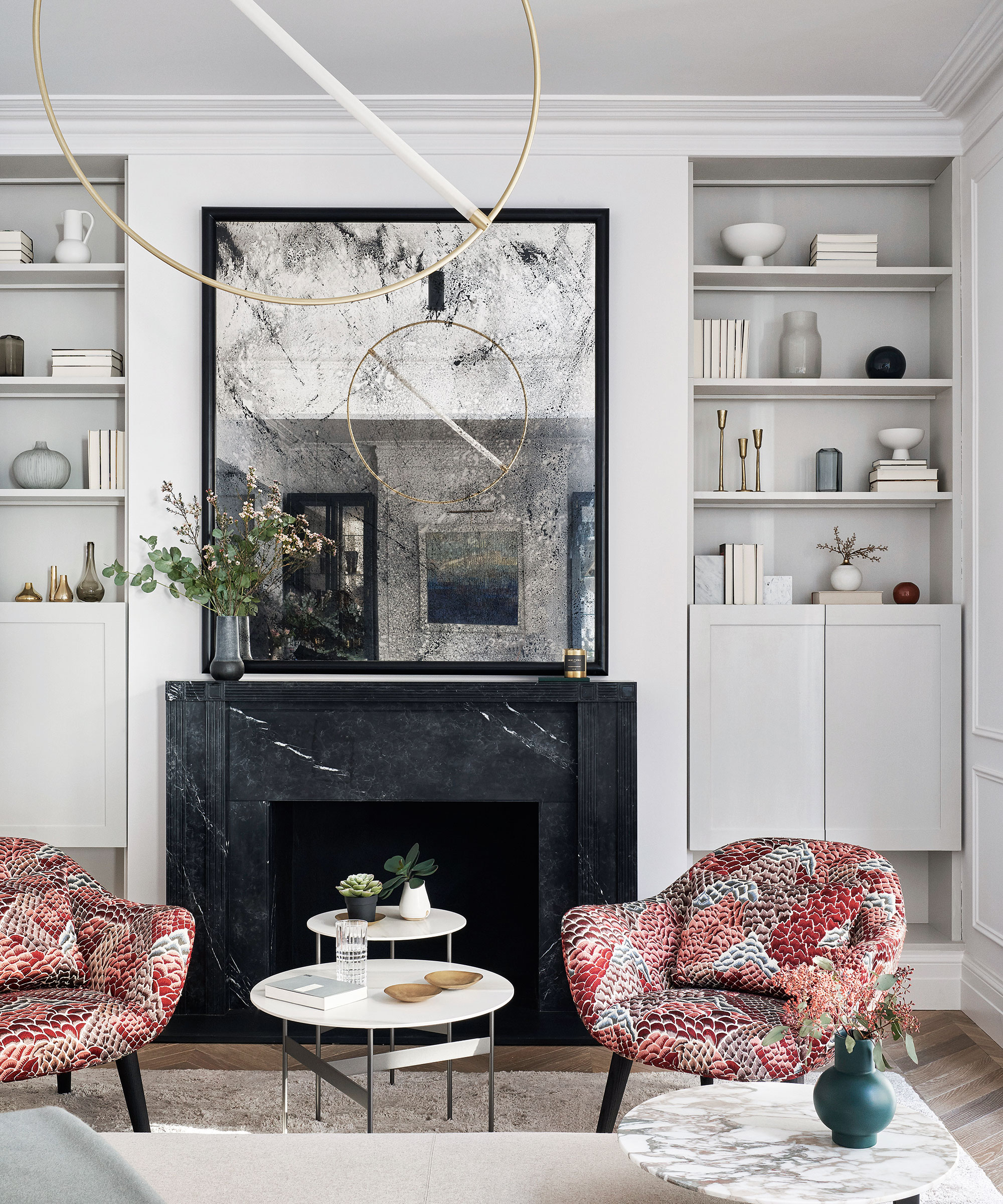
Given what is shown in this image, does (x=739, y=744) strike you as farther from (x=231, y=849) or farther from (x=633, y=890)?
(x=231, y=849)

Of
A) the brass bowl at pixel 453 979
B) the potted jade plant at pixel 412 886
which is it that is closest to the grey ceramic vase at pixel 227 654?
the potted jade plant at pixel 412 886

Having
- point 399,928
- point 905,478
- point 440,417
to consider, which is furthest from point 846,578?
point 399,928

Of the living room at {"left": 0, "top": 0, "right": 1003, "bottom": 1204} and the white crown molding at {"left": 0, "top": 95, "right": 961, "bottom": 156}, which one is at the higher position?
the white crown molding at {"left": 0, "top": 95, "right": 961, "bottom": 156}

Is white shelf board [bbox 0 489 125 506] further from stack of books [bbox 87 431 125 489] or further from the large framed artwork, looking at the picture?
the large framed artwork

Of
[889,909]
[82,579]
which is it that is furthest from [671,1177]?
[82,579]

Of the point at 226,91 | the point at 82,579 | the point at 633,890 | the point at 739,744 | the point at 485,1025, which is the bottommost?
the point at 485,1025

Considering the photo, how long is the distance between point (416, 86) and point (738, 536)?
6.59 feet

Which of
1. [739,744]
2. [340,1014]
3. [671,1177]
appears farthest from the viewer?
[739,744]

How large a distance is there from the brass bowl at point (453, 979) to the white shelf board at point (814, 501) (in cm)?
194

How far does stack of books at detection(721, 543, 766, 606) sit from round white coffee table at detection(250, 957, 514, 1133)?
174 centimetres

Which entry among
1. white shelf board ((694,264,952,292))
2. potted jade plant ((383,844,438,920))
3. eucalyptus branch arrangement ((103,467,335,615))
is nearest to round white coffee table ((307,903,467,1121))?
potted jade plant ((383,844,438,920))

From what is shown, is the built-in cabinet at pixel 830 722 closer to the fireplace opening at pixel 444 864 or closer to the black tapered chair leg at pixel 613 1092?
the fireplace opening at pixel 444 864

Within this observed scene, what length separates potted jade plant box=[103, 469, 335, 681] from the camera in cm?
353

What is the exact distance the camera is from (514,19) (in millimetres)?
3127
